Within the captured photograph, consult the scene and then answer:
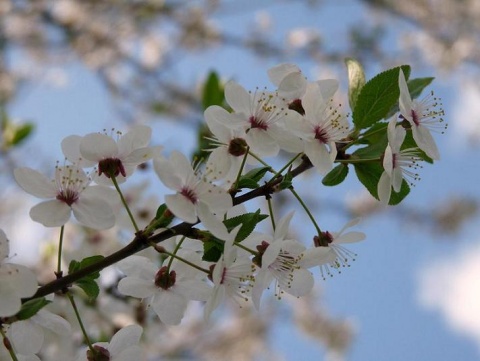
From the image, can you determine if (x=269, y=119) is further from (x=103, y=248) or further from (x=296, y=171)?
(x=103, y=248)

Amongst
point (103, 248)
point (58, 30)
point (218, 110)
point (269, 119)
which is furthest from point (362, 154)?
point (58, 30)

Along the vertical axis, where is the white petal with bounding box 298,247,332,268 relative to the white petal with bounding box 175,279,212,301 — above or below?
above

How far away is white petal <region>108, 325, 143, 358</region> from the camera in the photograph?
1.29 metres

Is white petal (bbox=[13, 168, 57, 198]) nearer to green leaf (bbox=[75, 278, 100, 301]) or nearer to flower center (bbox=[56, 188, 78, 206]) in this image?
flower center (bbox=[56, 188, 78, 206])

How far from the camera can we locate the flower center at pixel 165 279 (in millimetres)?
1281

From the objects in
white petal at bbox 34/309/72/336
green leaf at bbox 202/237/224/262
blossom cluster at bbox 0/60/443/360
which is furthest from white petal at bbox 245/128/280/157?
white petal at bbox 34/309/72/336

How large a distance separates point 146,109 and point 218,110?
5.63 meters

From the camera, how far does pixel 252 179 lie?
120 centimetres

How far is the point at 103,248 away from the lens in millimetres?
2531

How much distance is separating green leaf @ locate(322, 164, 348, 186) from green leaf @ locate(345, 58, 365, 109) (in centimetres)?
19

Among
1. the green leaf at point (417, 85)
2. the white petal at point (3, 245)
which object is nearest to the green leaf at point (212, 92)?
the green leaf at point (417, 85)

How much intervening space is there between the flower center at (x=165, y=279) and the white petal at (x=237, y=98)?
377mm

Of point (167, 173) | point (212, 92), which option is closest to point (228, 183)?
point (167, 173)

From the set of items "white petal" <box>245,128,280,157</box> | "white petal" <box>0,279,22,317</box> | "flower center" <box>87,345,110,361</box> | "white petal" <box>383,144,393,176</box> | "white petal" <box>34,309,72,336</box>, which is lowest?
"white petal" <box>0,279,22,317</box>
